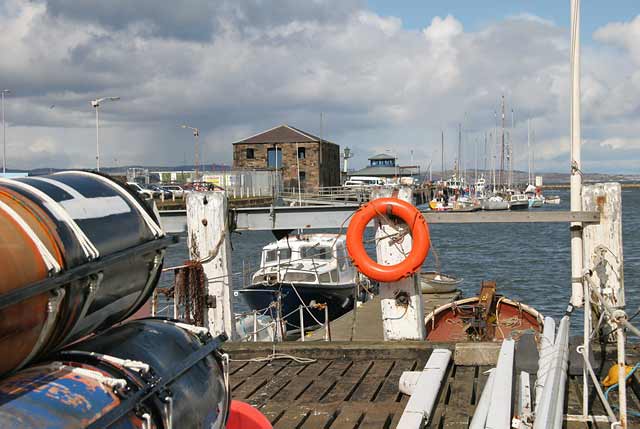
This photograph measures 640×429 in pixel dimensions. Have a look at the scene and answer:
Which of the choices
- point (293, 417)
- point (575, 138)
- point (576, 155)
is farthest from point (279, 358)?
point (575, 138)

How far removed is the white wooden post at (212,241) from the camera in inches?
346

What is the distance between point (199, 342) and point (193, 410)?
516mm

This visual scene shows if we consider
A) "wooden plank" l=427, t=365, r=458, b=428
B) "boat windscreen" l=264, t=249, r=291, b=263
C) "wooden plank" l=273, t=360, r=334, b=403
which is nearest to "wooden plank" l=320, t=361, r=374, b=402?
"wooden plank" l=273, t=360, r=334, b=403

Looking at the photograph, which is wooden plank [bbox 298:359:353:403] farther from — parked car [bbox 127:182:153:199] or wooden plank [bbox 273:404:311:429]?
parked car [bbox 127:182:153:199]

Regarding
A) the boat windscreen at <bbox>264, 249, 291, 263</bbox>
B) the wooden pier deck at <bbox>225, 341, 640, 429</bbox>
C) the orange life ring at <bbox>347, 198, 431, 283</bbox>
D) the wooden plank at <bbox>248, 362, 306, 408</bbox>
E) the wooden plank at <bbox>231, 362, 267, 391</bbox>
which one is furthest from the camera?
the boat windscreen at <bbox>264, 249, 291, 263</bbox>

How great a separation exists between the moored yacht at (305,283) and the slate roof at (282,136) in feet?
206

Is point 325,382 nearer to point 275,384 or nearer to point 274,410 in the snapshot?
point 275,384

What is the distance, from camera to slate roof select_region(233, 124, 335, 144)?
87000mm

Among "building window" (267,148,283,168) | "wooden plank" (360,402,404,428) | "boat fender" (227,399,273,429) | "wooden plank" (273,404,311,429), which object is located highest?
"building window" (267,148,283,168)

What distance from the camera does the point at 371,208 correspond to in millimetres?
8844

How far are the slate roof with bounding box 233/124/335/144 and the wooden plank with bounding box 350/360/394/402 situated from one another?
79.5 metres

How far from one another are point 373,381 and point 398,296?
6.25ft

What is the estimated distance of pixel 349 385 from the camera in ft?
23.0

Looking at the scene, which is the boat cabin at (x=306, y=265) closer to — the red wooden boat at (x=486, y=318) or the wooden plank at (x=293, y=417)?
the red wooden boat at (x=486, y=318)
